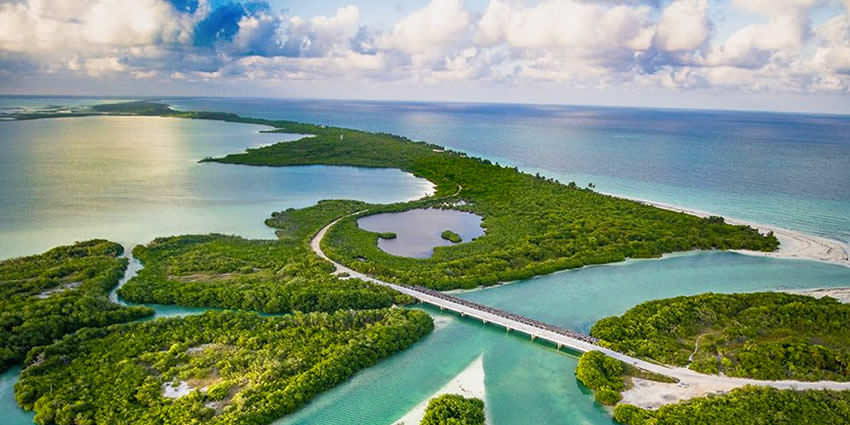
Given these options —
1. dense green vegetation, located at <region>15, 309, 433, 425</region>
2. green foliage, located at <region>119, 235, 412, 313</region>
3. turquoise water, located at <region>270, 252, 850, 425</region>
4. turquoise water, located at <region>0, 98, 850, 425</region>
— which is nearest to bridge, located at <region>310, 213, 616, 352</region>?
turquoise water, located at <region>270, 252, 850, 425</region>

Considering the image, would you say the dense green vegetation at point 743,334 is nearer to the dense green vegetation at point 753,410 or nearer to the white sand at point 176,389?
the dense green vegetation at point 753,410

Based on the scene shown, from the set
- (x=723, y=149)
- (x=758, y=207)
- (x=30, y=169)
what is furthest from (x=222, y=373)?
(x=723, y=149)

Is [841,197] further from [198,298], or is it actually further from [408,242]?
[198,298]

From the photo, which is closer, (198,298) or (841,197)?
(198,298)

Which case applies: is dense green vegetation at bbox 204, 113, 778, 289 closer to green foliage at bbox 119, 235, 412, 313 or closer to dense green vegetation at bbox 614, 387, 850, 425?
green foliage at bbox 119, 235, 412, 313

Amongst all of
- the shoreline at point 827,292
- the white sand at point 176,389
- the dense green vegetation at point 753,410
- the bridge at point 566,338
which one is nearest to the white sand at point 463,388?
the bridge at point 566,338

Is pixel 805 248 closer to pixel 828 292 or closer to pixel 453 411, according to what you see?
pixel 828 292
